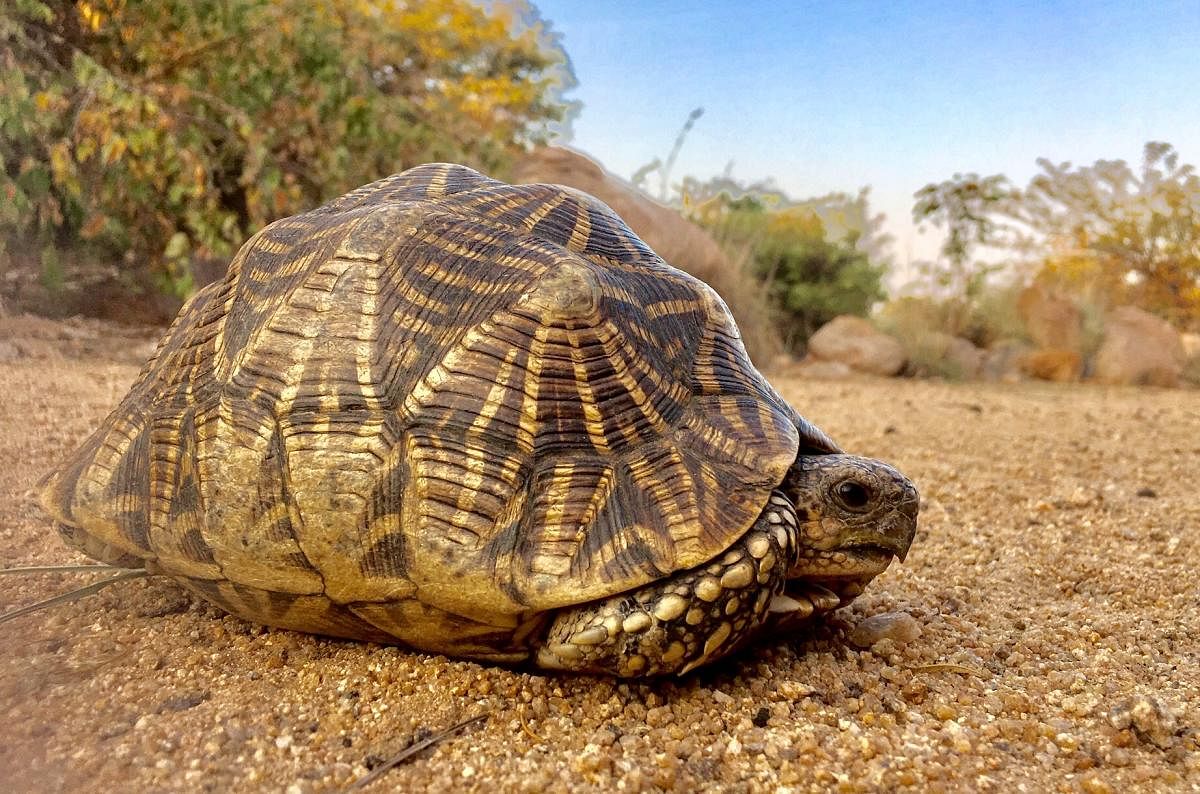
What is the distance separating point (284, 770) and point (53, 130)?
524 cm

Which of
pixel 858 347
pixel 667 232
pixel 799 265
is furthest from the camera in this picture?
pixel 799 265

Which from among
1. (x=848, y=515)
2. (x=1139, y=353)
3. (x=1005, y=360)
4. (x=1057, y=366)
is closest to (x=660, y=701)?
(x=848, y=515)

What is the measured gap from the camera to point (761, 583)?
1.95 meters

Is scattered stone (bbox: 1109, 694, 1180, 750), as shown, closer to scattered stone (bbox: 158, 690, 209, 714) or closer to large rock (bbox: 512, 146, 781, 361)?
scattered stone (bbox: 158, 690, 209, 714)

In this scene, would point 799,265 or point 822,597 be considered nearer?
point 822,597

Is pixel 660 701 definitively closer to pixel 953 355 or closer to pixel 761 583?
pixel 761 583

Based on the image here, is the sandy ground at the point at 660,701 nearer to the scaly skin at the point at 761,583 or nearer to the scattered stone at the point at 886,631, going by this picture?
the scattered stone at the point at 886,631

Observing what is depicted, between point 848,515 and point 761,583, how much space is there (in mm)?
393

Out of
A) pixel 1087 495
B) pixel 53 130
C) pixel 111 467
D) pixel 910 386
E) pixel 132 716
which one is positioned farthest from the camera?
pixel 910 386

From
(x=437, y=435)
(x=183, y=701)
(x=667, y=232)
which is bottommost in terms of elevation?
(x=183, y=701)

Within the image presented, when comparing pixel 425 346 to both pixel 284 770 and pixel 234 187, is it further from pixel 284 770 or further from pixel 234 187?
pixel 234 187

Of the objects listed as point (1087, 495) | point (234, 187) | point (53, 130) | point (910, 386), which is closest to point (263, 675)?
point (1087, 495)

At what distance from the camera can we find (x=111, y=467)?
2350mm

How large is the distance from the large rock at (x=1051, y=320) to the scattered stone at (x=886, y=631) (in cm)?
1075
